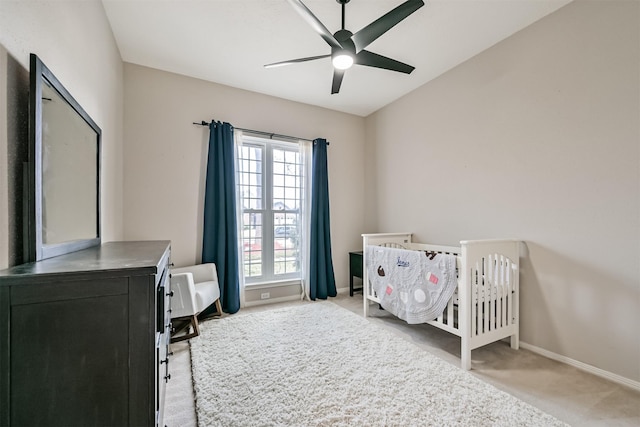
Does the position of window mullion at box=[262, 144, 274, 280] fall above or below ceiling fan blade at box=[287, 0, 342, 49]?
below

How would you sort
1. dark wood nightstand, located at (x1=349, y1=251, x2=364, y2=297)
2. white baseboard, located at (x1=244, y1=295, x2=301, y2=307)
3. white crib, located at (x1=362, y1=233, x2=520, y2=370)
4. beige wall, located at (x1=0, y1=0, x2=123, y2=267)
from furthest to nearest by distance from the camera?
dark wood nightstand, located at (x1=349, y1=251, x2=364, y2=297) < white baseboard, located at (x1=244, y1=295, x2=301, y2=307) < white crib, located at (x1=362, y1=233, x2=520, y2=370) < beige wall, located at (x1=0, y1=0, x2=123, y2=267)

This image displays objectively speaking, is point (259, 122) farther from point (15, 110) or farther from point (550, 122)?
point (550, 122)

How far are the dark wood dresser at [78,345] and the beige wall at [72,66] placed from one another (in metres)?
0.22

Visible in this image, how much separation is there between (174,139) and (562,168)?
11.8 feet

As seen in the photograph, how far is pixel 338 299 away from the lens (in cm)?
362

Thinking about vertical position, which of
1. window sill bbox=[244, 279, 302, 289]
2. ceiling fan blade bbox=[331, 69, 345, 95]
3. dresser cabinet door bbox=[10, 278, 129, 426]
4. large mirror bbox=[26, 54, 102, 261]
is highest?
ceiling fan blade bbox=[331, 69, 345, 95]

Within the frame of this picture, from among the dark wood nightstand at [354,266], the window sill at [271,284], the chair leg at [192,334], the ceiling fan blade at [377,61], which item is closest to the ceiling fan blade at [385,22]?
the ceiling fan blade at [377,61]

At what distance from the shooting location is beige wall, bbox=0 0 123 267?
86cm

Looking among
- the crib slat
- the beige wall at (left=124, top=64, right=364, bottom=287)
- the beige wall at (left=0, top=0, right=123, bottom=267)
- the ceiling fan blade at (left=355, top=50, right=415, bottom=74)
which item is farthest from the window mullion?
the crib slat

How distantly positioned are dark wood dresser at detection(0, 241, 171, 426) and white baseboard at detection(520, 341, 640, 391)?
2.67 m

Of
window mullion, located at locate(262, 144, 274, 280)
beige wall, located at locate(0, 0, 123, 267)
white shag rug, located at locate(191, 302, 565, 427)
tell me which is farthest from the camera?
window mullion, located at locate(262, 144, 274, 280)

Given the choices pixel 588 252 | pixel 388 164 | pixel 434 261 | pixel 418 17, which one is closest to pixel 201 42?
pixel 418 17

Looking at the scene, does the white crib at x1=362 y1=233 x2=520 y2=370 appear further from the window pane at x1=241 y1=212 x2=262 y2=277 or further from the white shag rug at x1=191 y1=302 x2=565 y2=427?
the window pane at x1=241 y1=212 x2=262 y2=277

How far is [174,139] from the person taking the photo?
9.65ft
